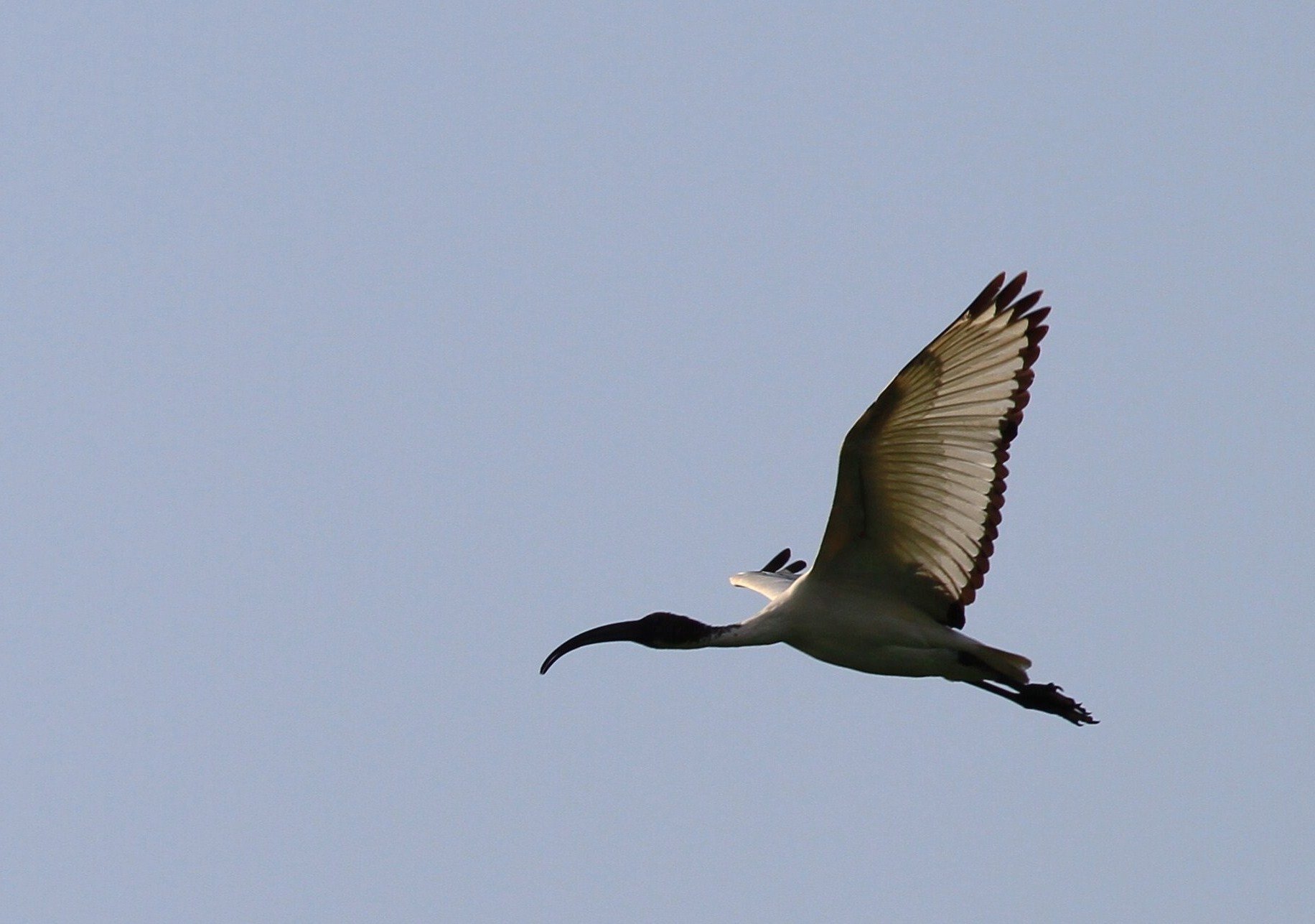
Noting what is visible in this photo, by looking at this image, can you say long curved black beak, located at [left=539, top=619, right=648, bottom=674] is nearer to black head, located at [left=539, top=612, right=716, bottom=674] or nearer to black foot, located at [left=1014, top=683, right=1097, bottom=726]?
black head, located at [left=539, top=612, right=716, bottom=674]

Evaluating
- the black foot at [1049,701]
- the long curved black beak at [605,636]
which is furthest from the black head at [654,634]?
the black foot at [1049,701]

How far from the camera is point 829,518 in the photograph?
12305 mm

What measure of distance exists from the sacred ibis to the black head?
11mm

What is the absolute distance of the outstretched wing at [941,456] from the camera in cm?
1173

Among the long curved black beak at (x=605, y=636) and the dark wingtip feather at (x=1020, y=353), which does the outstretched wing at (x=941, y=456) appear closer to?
the dark wingtip feather at (x=1020, y=353)

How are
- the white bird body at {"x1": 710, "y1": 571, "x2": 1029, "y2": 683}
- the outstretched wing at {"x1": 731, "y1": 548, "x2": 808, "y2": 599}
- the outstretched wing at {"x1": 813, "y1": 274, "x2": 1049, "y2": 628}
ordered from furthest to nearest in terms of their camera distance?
the outstretched wing at {"x1": 731, "y1": 548, "x2": 808, "y2": 599} < the white bird body at {"x1": 710, "y1": 571, "x2": 1029, "y2": 683} < the outstretched wing at {"x1": 813, "y1": 274, "x2": 1049, "y2": 628}

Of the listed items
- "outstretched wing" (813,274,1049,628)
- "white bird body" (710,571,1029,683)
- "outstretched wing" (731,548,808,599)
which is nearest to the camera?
"outstretched wing" (813,274,1049,628)

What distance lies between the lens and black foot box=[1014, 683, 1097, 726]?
13172 mm

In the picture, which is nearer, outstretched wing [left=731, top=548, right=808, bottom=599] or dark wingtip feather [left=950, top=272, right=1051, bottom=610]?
dark wingtip feather [left=950, top=272, right=1051, bottom=610]

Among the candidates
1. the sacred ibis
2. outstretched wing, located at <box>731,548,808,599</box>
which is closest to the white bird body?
the sacred ibis

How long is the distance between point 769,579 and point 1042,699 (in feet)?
10.5

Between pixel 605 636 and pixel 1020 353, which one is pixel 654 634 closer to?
pixel 605 636

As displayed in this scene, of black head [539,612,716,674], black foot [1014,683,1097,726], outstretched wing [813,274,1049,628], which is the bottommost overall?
black foot [1014,683,1097,726]

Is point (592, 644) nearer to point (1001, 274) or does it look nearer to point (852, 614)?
point (852, 614)
